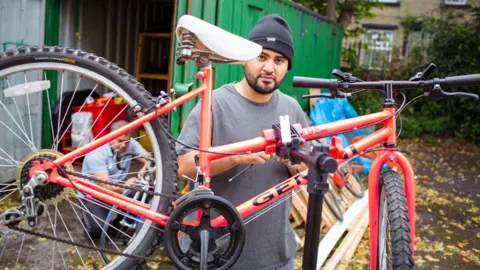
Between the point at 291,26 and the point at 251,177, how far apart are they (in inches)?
214

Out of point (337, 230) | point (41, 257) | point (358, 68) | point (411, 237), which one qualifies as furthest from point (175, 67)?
point (358, 68)

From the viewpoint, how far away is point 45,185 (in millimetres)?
2002

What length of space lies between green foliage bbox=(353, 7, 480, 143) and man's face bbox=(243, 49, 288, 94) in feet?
31.7

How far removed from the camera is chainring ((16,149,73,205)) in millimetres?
1996

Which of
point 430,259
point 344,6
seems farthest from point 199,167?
point 344,6

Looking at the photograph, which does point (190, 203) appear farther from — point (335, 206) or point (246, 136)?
point (335, 206)

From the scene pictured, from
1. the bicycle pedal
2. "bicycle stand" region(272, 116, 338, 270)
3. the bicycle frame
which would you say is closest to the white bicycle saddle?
the bicycle frame

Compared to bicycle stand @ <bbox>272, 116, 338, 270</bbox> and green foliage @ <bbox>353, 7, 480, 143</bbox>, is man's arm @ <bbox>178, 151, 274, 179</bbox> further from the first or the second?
green foliage @ <bbox>353, 7, 480, 143</bbox>

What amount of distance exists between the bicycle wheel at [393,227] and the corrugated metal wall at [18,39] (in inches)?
162

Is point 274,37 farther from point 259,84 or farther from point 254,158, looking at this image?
point 254,158

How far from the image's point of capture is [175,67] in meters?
4.32

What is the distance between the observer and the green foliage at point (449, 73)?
11.5 m

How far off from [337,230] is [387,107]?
10.4 feet

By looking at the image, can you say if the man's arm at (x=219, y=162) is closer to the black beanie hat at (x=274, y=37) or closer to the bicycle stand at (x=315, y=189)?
the bicycle stand at (x=315, y=189)
